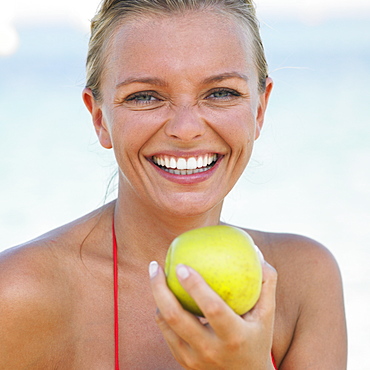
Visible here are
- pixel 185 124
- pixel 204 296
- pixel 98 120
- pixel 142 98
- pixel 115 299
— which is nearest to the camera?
pixel 204 296

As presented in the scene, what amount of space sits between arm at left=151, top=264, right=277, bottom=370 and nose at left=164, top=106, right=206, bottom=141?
19.5 inches

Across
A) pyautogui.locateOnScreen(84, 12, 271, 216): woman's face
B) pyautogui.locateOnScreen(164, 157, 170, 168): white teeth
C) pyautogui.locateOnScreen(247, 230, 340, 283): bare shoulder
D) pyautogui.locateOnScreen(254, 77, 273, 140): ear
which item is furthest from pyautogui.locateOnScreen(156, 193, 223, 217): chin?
pyautogui.locateOnScreen(247, 230, 340, 283): bare shoulder

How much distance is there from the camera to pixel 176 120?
2.04 m

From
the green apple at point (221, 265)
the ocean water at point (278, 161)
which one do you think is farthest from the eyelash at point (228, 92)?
the ocean water at point (278, 161)

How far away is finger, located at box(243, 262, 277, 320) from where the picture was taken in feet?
5.60

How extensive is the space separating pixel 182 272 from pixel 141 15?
0.95 metres

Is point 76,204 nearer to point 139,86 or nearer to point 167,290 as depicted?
point 139,86

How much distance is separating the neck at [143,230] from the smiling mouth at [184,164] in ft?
0.66

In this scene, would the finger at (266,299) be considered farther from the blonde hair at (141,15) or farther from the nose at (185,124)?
the blonde hair at (141,15)

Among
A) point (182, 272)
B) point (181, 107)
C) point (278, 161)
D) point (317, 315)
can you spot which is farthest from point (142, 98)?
point (278, 161)

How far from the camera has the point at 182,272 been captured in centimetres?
154

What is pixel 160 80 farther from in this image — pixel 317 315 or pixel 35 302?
pixel 317 315

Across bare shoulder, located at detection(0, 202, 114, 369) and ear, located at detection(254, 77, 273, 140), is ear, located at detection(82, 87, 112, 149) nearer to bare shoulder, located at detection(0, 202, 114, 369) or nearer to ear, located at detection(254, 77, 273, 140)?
bare shoulder, located at detection(0, 202, 114, 369)

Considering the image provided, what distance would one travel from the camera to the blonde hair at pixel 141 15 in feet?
7.07
